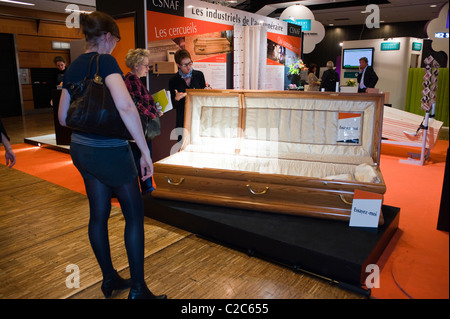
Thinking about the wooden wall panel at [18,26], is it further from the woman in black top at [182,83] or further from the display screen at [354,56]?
the display screen at [354,56]

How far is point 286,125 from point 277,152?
0.88ft

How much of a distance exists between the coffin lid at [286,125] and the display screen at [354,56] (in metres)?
9.79

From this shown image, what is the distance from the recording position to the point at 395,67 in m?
11.2

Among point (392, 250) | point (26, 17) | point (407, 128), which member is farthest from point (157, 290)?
point (26, 17)

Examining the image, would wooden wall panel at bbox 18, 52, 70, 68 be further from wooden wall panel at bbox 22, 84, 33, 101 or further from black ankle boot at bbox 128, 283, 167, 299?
black ankle boot at bbox 128, 283, 167, 299

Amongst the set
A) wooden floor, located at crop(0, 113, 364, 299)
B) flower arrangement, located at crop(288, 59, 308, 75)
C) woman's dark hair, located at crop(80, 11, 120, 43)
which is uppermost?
flower arrangement, located at crop(288, 59, 308, 75)

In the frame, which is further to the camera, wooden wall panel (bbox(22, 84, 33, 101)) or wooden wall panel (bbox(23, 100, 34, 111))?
wooden wall panel (bbox(23, 100, 34, 111))

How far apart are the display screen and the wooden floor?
35.7 ft

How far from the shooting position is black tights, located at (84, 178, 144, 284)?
5.68 ft

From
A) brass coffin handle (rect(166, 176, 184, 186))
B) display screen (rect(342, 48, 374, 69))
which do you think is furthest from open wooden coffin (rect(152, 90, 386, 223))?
display screen (rect(342, 48, 374, 69))

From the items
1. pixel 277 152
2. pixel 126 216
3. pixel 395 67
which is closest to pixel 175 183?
pixel 277 152

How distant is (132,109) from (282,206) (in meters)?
1.41
